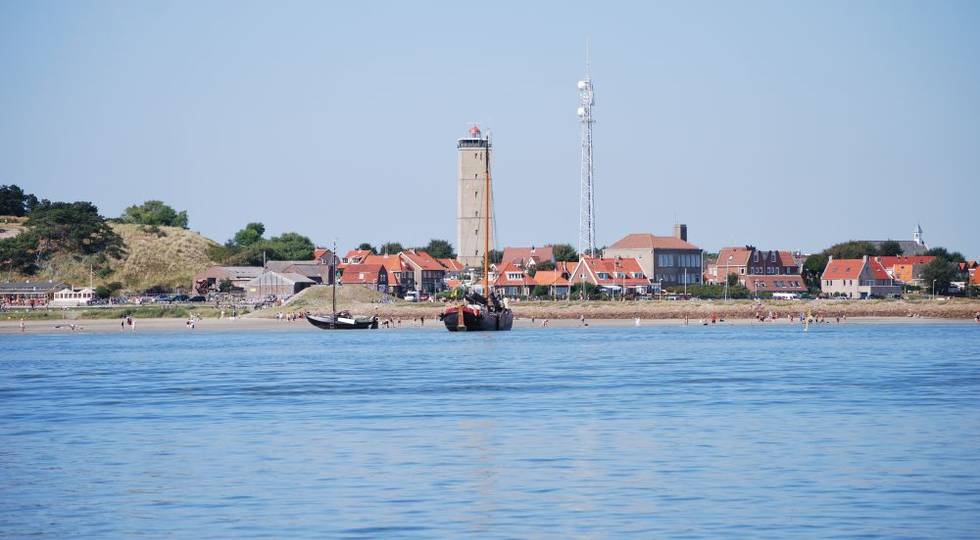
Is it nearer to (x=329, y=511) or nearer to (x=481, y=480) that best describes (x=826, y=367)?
(x=481, y=480)

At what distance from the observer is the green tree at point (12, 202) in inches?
6339

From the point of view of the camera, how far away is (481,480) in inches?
846

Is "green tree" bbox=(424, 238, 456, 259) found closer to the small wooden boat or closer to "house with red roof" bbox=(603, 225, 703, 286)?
"house with red roof" bbox=(603, 225, 703, 286)

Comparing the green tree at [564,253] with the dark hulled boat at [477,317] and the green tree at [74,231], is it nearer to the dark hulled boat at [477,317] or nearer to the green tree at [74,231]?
the green tree at [74,231]

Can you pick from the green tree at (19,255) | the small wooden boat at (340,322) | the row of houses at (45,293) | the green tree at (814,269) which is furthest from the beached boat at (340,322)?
the green tree at (814,269)

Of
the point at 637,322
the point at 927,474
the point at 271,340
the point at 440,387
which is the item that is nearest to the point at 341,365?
the point at 440,387

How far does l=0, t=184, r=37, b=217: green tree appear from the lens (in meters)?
161

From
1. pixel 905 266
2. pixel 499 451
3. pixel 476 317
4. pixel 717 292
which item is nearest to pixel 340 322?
pixel 476 317

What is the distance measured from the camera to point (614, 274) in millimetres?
143250

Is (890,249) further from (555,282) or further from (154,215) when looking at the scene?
(154,215)

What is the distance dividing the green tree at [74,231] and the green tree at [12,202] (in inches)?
629

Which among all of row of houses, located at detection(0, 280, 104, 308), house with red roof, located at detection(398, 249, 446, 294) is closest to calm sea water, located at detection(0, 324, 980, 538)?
row of houses, located at detection(0, 280, 104, 308)

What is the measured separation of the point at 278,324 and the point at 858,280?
69.3 metres

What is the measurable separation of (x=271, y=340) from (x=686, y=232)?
86513mm
